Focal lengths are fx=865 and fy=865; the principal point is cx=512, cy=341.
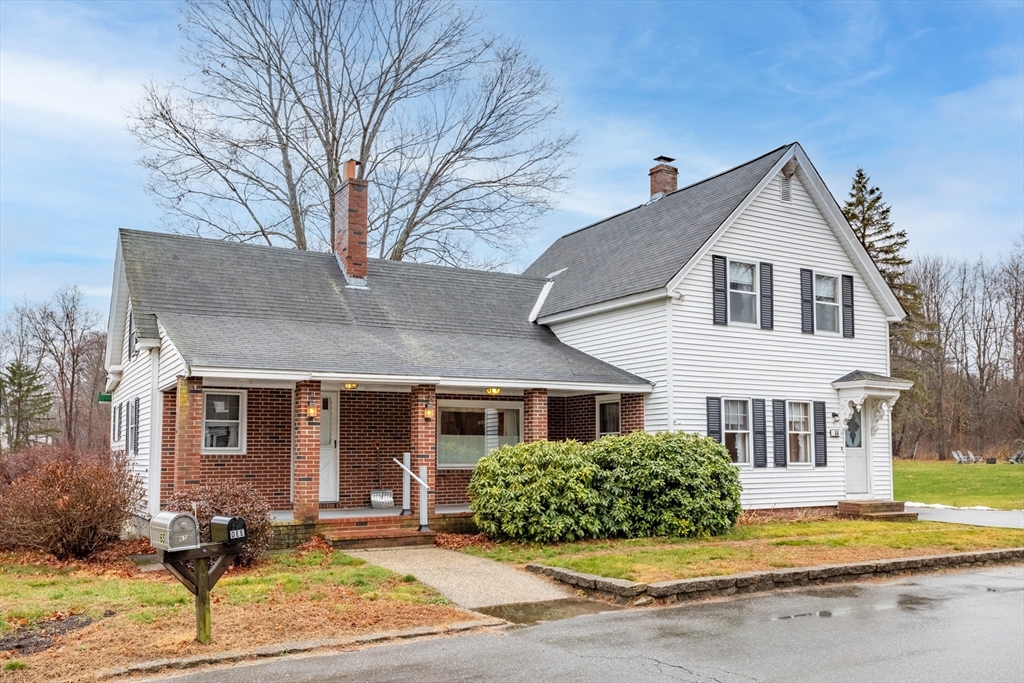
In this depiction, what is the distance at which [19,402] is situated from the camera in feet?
128

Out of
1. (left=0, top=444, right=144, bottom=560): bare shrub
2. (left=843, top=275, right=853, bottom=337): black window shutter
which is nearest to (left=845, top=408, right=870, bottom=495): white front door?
(left=843, top=275, right=853, bottom=337): black window shutter

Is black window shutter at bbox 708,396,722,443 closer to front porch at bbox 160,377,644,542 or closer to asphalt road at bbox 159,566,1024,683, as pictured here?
front porch at bbox 160,377,644,542

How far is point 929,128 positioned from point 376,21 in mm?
17611

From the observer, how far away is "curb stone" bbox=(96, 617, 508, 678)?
6.69 m

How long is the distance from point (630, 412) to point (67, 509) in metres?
10.2

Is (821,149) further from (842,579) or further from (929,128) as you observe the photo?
(842,579)

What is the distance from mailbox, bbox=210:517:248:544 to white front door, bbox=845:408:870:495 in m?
15.5

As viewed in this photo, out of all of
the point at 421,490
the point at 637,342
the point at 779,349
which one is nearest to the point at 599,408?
the point at 637,342

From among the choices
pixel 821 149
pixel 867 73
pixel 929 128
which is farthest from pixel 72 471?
pixel 929 128

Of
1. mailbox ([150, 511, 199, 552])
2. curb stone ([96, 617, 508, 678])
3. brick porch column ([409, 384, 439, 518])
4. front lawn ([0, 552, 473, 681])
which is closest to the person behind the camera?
curb stone ([96, 617, 508, 678])

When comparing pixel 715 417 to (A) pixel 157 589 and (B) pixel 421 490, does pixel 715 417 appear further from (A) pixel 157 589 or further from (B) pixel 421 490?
(A) pixel 157 589

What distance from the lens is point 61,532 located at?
1170 cm

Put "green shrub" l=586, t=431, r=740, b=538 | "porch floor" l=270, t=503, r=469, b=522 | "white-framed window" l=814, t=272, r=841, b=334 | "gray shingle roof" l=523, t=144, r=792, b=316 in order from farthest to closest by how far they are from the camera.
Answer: "white-framed window" l=814, t=272, r=841, b=334 → "gray shingle roof" l=523, t=144, r=792, b=316 → "green shrub" l=586, t=431, r=740, b=538 → "porch floor" l=270, t=503, r=469, b=522

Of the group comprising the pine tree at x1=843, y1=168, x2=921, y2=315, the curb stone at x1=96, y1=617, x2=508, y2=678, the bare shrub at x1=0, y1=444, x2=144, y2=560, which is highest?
the pine tree at x1=843, y1=168, x2=921, y2=315
